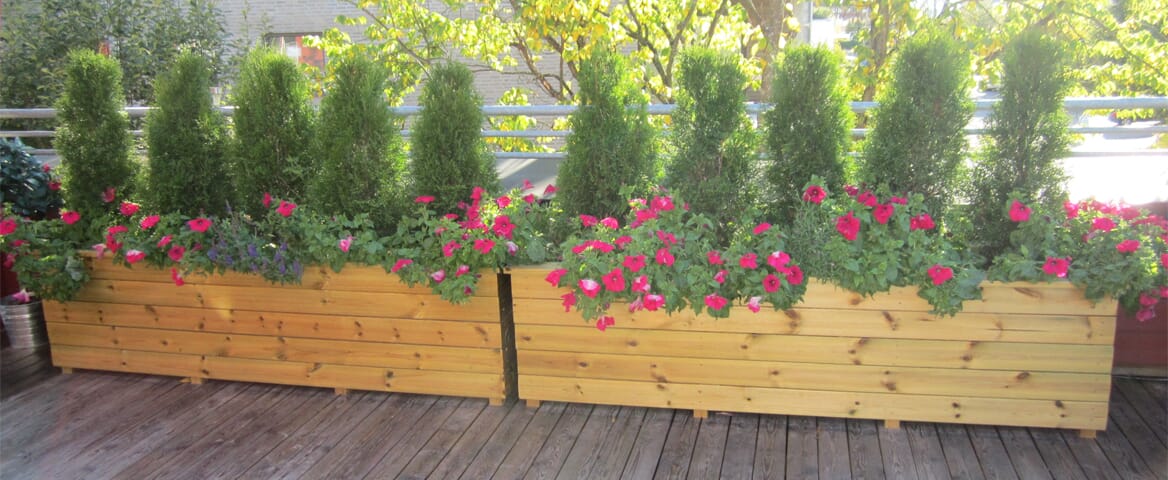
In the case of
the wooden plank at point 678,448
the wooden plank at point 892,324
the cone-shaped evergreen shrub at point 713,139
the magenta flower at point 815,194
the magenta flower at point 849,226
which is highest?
the cone-shaped evergreen shrub at point 713,139

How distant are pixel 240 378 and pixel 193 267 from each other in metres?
0.57

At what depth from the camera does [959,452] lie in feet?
8.91

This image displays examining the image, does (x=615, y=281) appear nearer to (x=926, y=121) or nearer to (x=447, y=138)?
(x=447, y=138)

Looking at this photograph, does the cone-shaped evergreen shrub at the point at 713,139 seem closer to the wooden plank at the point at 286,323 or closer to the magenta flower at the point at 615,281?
the magenta flower at the point at 615,281

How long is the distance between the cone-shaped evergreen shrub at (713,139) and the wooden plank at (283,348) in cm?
108

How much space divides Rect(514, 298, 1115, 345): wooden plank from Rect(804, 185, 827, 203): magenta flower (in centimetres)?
41

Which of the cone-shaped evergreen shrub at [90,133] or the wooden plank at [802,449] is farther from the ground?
the cone-shaped evergreen shrub at [90,133]

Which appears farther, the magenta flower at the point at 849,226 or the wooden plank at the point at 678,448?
the magenta flower at the point at 849,226

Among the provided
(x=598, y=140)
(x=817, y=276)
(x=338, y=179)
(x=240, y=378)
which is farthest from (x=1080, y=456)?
(x=240, y=378)

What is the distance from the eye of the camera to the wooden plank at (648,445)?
2.65m

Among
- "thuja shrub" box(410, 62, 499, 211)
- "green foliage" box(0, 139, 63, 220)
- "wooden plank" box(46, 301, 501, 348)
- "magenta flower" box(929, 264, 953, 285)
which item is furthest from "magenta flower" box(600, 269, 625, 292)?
"green foliage" box(0, 139, 63, 220)

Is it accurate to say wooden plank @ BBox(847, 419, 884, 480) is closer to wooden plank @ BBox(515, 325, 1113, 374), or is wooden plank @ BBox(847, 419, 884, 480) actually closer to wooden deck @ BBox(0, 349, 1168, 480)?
wooden deck @ BBox(0, 349, 1168, 480)

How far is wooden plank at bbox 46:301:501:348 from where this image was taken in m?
3.18

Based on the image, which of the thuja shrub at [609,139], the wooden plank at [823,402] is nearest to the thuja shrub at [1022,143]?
the wooden plank at [823,402]
